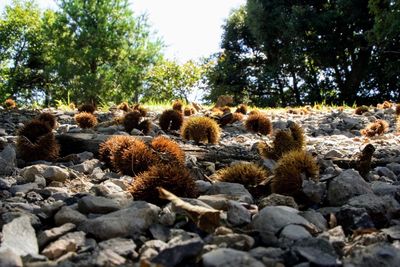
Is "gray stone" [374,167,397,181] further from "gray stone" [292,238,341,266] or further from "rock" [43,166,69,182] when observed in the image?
"rock" [43,166,69,182]

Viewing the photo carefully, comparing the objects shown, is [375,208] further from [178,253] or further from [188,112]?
[188,112]

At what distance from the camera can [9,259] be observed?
60.0 inches

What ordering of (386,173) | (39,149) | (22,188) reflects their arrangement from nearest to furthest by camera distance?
1. (22,188)
2. (386,173)
3. (39,149)

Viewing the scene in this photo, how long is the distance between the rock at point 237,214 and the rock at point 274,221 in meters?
0.06

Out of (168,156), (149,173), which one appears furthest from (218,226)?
(168,156)

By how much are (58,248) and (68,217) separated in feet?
1.05

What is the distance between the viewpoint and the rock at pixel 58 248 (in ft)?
5.56

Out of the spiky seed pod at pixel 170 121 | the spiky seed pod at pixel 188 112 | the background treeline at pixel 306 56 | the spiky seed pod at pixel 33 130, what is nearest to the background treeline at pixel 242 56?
the background treeline at pixel 306 56

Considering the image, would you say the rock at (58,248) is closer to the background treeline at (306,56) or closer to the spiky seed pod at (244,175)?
the spiky seed pod at (244,175)

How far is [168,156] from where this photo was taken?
307cm

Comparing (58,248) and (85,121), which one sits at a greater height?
(85,121)

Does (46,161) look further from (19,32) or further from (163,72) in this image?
(19,32)

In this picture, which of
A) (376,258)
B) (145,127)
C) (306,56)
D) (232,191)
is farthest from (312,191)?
(306,56)

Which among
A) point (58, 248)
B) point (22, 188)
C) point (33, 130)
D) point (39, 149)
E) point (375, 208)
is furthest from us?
point (33, 130)
